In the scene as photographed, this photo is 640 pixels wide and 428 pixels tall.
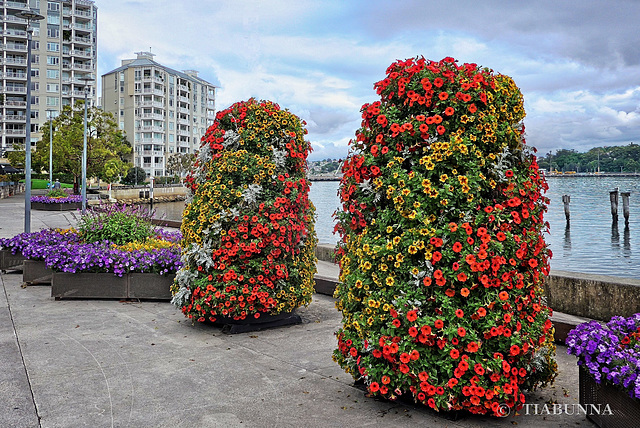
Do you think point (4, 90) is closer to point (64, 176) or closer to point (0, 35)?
point (0, 35)

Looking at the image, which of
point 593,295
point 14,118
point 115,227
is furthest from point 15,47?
point 593,295

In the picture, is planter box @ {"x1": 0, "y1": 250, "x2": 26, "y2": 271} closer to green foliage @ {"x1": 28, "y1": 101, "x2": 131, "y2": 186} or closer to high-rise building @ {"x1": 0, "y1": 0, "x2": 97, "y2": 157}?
green foliage @ {"x1": 28, "y1": 101, "x2": 131, "y2": 186}

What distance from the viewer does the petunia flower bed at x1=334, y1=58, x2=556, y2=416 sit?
4.10m

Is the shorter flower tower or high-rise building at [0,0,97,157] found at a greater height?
high-rise building at [0,0,97,157]

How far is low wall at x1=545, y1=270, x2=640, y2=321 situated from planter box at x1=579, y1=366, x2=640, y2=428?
345cm

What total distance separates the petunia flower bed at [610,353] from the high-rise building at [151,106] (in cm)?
10450

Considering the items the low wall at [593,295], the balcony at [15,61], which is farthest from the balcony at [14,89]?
the low wall at [593,295]

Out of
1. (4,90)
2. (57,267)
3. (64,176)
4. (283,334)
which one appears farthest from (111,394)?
(4,90)

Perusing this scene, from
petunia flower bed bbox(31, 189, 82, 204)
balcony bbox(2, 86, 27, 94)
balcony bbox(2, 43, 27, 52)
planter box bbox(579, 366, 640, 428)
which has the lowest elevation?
planter box bbox(579, 366, 640, 428)

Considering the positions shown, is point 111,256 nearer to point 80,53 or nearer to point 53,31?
point 80,53

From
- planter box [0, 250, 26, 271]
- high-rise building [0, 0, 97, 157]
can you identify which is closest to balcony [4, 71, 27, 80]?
high-rise building [0, 0, 97, 157]

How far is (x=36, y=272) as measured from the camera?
1022cm

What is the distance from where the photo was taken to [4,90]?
92750mm

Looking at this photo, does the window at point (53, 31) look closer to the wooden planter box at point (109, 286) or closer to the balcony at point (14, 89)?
the balcony at point (14, 89)
